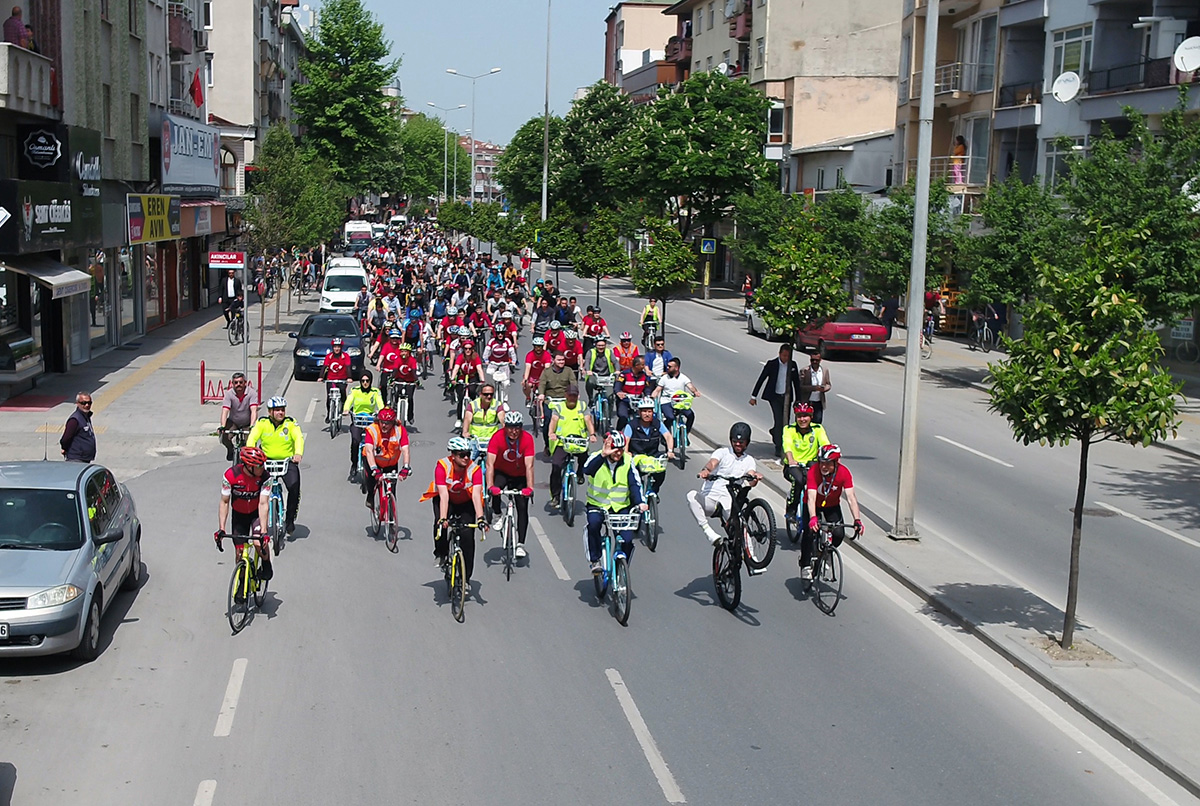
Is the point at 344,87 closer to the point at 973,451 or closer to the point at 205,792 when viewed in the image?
the point at 973,451

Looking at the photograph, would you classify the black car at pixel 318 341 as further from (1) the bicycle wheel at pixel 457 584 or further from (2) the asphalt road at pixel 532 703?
(1) the bicycle wheel at pixel 457 584

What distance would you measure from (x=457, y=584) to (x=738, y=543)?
2600 mm

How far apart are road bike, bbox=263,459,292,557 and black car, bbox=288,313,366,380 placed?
47.9 feet

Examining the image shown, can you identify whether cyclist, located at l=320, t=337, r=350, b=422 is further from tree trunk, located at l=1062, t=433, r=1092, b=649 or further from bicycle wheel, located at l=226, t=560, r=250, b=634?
tree trunk, located at l=1062, t=433, r=1092, b=649

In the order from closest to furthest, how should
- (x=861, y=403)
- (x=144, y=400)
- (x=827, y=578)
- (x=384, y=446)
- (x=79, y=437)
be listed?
(x=827, y=578) → (x=384, y=446) → (x=79, y=437) → (x=144, y=400) → (x=861, y=403)

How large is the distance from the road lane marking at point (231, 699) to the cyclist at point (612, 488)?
3.36 meters

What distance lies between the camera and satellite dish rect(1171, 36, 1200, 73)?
102ft

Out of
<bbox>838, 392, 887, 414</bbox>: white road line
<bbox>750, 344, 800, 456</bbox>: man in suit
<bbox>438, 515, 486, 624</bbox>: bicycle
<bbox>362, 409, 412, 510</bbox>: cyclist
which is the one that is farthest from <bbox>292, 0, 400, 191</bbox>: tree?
<bbox>438, 515, 486, 624</bbox>: bicycle

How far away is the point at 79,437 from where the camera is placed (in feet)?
50.6

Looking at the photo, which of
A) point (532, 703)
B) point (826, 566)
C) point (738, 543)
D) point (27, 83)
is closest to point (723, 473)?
point (738, 543)

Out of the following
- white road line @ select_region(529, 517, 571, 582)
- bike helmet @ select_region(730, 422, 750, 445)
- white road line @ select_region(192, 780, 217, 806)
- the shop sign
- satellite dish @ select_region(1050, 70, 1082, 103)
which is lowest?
white road line @ select_region(529, 517, 571, 582)

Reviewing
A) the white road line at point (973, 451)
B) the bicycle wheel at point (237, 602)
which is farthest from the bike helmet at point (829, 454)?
the white road line at point (973, 451)

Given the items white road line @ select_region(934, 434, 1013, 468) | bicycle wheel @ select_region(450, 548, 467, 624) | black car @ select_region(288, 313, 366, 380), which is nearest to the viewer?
bicycle wheel @ select_region(450, 548, 467, 624)

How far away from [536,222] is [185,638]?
5711 centimetres
